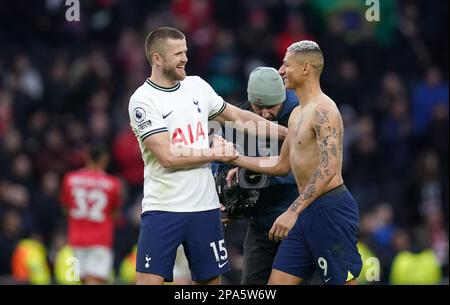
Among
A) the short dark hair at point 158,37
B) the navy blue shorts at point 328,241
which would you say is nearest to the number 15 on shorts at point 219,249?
the navy blue shorts at point 328,241

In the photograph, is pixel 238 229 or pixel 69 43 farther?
pixel 69 43

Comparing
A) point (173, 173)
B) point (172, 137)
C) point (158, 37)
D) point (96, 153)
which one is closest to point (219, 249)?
point (173, 173)

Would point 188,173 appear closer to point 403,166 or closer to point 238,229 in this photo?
point 238,229

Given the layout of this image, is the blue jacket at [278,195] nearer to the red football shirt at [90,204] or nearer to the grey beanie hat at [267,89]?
the grey beanie hat at [267,89]

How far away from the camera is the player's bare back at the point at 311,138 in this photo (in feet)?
24.1

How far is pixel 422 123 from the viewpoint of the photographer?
568 inches

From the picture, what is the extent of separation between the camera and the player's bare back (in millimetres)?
7336

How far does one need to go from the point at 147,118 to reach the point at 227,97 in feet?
22.7

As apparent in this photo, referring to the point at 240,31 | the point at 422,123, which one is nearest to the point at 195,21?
the point at 240,31

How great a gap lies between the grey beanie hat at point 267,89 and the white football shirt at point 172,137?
21.1 inches

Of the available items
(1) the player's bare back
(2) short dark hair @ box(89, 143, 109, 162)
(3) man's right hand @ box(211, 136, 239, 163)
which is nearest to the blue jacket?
(1) the player's bare back

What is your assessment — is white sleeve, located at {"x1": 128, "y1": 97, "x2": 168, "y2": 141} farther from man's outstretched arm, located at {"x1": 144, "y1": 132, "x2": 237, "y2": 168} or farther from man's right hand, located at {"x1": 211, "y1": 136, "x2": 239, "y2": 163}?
man's right hand, located at {"x1": 211, "y1": 136, "x2": 239, "y2": 163}

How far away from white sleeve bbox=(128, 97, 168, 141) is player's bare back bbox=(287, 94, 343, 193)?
881 millimetres
